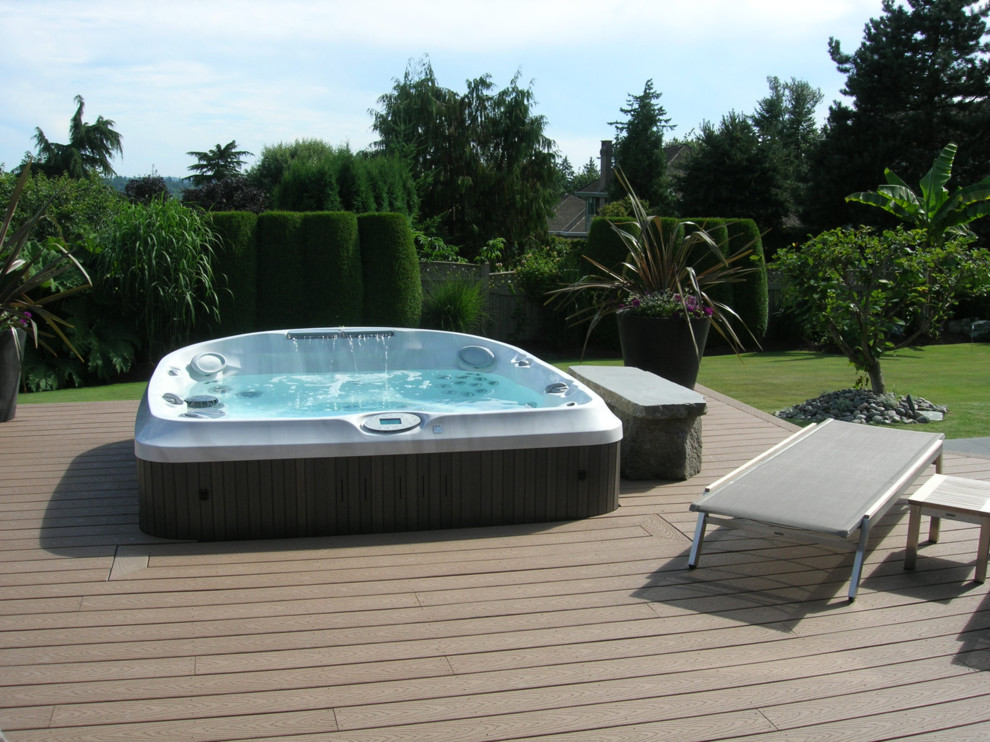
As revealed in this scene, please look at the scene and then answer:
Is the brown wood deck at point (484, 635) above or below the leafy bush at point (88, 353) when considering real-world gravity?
below

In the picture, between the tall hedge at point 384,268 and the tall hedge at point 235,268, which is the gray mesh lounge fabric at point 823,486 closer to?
the tall hedge at point 384,268

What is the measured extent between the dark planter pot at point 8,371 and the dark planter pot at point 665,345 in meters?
4.31

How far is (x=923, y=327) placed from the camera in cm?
647

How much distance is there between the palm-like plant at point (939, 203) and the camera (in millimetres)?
11938

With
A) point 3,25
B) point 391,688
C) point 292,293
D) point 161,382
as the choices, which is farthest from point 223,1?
point 391,688

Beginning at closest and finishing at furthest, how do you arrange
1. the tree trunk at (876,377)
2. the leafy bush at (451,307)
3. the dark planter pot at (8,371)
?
the dark planter pot at (8,371), the tree trunk at (876,377), the leafy bush at (451,307)

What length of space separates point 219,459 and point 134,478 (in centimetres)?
124

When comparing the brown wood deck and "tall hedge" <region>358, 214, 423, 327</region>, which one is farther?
"tall hedge" <region>358, 214, 423, 327</region>

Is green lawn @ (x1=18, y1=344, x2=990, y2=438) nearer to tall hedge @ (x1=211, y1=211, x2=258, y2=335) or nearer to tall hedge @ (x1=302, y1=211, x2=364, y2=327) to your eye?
tall hedge @ (x1=211, y1=211, x2=258, y2=335)

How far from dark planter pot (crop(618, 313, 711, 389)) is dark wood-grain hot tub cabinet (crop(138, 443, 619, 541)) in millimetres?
2353

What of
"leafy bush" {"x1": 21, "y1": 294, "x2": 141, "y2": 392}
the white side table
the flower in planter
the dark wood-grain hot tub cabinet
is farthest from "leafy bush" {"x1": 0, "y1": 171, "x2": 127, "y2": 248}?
the white side table

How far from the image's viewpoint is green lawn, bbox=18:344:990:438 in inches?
266

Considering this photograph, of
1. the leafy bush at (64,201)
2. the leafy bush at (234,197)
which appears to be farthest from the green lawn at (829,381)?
the leafy bush at (234,197)

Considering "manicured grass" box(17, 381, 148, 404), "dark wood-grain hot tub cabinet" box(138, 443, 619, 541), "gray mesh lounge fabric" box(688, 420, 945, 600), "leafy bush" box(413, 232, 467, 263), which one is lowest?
"manicured grass" box(17, 381, 148, 404)
